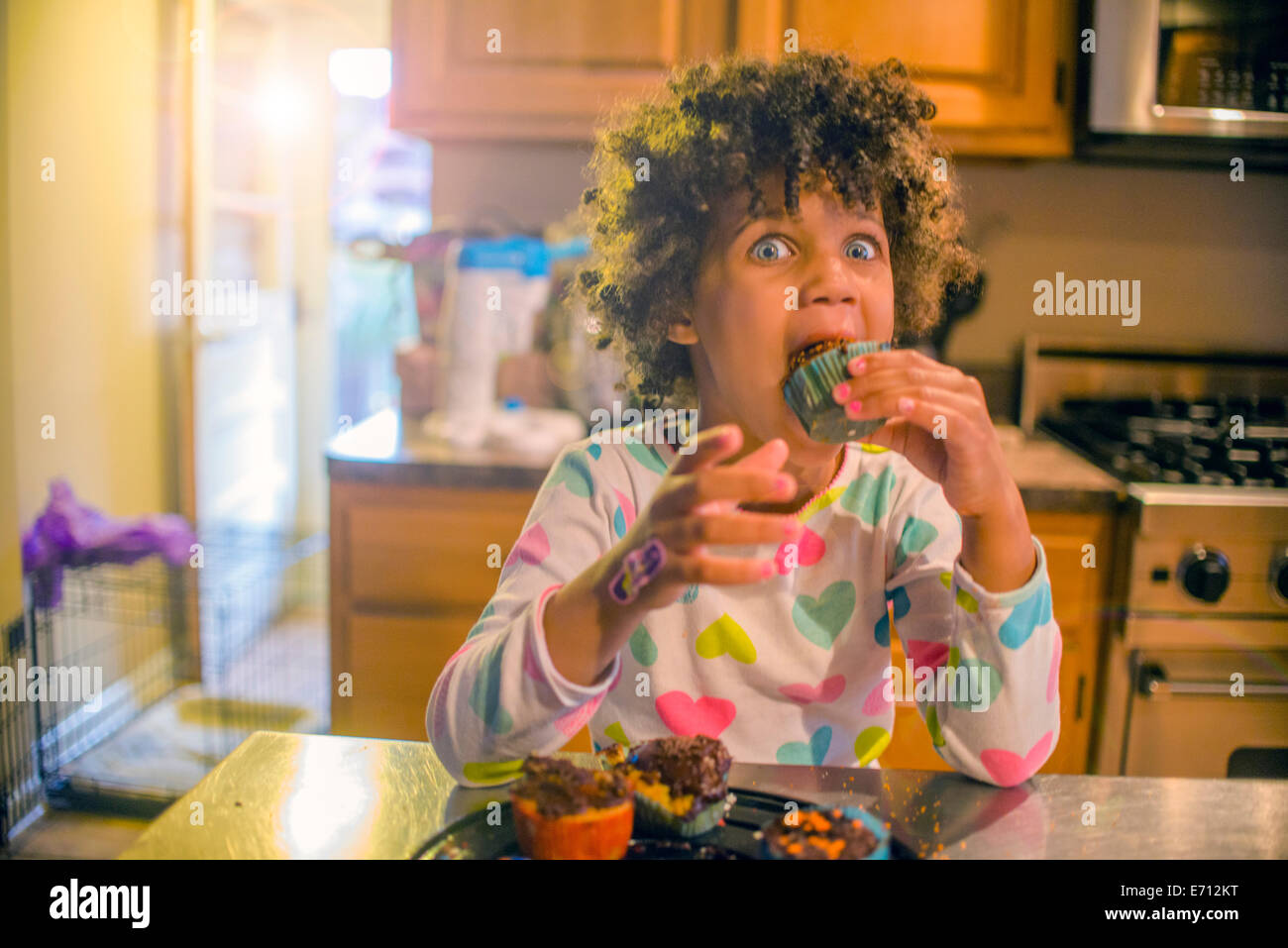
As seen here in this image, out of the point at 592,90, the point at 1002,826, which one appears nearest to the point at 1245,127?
the point at 592,90

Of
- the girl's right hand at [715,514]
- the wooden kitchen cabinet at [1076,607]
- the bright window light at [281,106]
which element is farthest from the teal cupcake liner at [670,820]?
the bright window light at [281,106]

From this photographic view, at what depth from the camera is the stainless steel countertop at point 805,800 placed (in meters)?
0.56

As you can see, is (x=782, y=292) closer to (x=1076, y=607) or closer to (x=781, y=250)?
(x=781, y=250)

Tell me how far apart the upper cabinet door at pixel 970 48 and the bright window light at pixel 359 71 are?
5.59 ft

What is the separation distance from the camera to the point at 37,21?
1.81 m

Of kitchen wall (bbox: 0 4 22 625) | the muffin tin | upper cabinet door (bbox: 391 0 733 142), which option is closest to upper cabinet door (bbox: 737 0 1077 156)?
upper cabinet door (bbox: 391 0 733 142)

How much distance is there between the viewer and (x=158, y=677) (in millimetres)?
2463

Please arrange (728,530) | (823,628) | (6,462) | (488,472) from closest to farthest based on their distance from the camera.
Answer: (728,530) → (823,628) → (488,472) → (6,462)

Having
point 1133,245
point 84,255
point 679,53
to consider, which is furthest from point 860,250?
point 84,255

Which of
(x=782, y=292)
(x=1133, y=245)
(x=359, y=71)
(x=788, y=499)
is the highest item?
(x=359, y=71)

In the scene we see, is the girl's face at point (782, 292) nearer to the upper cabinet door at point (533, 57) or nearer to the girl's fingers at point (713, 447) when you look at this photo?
the girl's fingers at point (713, 447)

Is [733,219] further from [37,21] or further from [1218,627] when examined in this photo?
[37,21]

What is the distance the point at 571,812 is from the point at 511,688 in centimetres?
10
